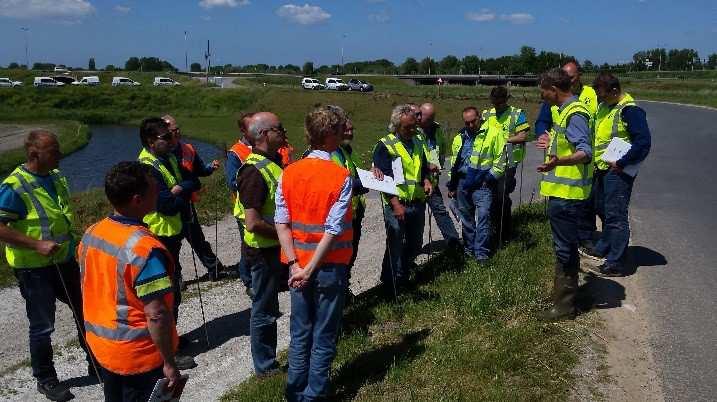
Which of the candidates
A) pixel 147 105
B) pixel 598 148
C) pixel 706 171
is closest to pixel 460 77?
pixel 147 105

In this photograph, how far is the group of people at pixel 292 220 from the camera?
10.5 ft

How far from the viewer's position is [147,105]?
57000 mm

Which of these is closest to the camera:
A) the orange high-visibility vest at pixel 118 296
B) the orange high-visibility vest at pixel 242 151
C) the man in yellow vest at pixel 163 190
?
the orange high-visibility vest at pixel 118 296

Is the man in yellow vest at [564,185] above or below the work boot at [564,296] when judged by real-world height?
above

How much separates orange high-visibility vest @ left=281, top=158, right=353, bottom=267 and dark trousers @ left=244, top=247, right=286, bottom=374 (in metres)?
0.87

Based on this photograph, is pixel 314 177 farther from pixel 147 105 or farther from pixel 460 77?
pixel 460 77

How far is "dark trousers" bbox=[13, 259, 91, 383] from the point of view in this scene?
511 centimetres

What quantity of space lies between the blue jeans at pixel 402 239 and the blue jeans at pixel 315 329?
2140 millimetres

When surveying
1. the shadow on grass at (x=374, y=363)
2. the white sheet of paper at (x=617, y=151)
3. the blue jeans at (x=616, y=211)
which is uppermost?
the white sheet of paper at (x=617, y=151)

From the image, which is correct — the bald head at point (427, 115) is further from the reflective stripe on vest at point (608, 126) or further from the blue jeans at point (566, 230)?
the blue jeans at point (566, 230)

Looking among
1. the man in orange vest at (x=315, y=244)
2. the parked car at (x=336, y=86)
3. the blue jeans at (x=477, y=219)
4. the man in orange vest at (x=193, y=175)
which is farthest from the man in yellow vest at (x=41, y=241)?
the parked car at (x=336, y=86)

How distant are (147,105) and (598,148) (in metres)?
55.7

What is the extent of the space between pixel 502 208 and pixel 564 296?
108 inches

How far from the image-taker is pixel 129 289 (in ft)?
10.2
